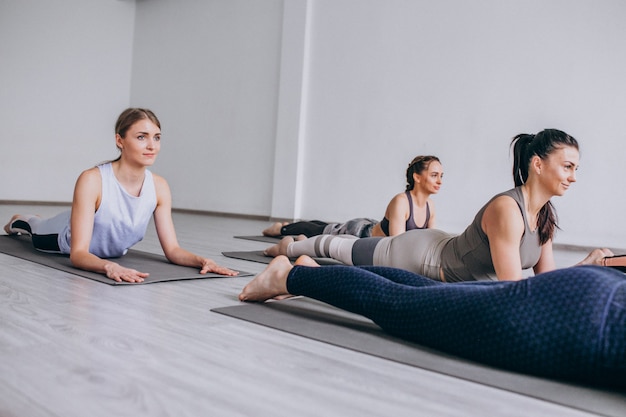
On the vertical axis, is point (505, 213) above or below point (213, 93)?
below

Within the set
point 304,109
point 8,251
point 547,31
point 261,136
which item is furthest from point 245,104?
point 8,251

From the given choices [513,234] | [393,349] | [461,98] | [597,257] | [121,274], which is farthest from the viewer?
[461,98]

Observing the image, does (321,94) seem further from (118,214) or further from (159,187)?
(118,214)

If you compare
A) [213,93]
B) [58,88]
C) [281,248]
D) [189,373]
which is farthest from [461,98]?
[58,88]

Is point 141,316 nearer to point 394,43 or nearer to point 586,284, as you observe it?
point 586,284

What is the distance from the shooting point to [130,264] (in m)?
2.67

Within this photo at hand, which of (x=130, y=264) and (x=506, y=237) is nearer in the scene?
(x=506, y=237)

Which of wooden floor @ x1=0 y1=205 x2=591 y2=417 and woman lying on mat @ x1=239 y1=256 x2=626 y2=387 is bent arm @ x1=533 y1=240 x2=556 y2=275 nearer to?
woman lying on mat @ x1=239 y1=256 x2=626 y2=387

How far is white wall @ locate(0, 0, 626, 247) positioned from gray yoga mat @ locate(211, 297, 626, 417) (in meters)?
3.74

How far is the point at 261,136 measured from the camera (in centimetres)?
712

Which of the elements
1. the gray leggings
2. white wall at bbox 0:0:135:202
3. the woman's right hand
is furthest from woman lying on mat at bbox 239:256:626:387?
white wall at bbox 0:0:135:202

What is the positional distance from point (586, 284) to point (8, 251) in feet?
8.74

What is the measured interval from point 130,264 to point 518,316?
1914mm

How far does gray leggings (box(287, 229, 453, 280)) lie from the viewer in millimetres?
2360
